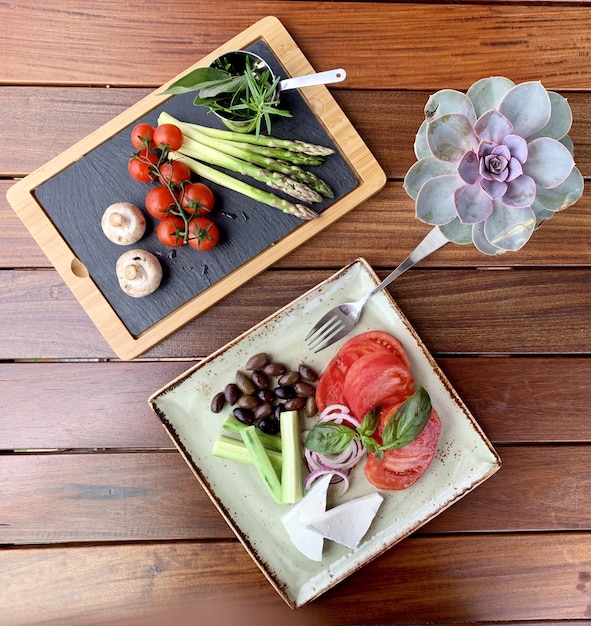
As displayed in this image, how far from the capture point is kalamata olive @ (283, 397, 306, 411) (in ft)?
4.46

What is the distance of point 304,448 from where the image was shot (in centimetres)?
138

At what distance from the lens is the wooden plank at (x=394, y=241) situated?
143 centimetres

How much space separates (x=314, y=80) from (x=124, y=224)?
56cm

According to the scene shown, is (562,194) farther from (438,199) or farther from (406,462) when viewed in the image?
(406,462)

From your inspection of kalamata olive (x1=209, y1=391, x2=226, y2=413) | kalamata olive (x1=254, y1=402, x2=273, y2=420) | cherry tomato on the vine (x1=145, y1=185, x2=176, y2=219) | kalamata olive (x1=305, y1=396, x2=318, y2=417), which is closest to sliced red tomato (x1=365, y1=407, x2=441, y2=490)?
kalamata olive (x1=305, y1=396, x2=318, y2=417)

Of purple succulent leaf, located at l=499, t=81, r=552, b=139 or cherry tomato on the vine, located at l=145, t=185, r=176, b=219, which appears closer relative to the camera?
purple succulent leaf, located at l=499, t=81, r=552, b=139

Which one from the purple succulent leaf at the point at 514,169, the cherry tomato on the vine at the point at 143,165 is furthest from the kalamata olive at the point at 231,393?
the purple succulent leaf at the point at 514,169

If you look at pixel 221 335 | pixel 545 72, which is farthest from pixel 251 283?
pixel 545 72

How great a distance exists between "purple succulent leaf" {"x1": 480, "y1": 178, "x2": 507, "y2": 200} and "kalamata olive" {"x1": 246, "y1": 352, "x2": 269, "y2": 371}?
63 cm

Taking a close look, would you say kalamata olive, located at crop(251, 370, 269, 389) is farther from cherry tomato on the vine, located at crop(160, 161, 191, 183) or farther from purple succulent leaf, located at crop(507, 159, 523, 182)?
purple succulent leaf, located at crop(507, 159, 523, 182)

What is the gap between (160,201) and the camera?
131 centimetres

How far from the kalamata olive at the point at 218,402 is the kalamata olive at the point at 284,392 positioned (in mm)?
133

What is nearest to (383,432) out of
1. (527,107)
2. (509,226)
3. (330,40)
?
(509,226)

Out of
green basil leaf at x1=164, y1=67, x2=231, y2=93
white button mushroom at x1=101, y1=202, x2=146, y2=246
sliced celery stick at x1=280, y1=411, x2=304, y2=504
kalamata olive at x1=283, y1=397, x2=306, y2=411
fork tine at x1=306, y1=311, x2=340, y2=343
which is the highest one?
green basil leaf at x1=164, y1=67, x2=231, y2=93
